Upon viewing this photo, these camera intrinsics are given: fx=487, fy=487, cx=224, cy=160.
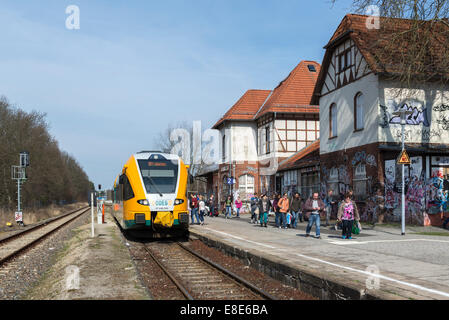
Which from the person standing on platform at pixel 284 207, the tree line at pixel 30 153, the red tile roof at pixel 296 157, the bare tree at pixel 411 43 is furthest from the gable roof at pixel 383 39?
the tree line at pixel 30 153

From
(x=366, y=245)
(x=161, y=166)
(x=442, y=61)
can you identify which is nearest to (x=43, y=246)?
(x=161, y=166)

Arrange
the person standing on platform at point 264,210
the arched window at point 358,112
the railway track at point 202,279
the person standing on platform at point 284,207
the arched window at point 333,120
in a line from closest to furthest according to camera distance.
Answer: the railway track at point 202,279
the person standing on platform at point 284,207
the person standing on platform at point 264,210
the arched window at point 358,112
the arched window at point 333,120

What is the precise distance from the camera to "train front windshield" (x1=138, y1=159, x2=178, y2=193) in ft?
53.7

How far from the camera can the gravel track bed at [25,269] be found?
401 inches

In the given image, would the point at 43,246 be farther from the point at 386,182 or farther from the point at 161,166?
the point at 386,182

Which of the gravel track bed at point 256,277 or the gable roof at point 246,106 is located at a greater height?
the gable roof at point 246,106

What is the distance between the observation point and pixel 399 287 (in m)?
7.50

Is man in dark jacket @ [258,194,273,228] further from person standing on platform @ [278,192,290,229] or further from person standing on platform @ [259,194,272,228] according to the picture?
person standing on platform @ [278,192,290,229]

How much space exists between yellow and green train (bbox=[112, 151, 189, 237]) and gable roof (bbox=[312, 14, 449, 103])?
9.81 m

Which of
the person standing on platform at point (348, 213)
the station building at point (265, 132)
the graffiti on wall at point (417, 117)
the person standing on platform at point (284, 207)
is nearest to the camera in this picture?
the person standing on platform at point (348, 213)

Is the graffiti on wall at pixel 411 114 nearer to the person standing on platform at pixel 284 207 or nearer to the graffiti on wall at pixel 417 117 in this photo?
the graffiti on wall at pixel 417 117

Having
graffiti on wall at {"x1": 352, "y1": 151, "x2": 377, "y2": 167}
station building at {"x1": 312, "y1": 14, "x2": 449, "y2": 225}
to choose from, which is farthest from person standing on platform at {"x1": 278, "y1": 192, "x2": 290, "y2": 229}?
graffiti on wall at {"x1": 352, "y1": 151, "x2": 377, "y2": 167}

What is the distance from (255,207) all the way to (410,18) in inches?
448

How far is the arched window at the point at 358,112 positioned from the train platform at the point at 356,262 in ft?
22.9
